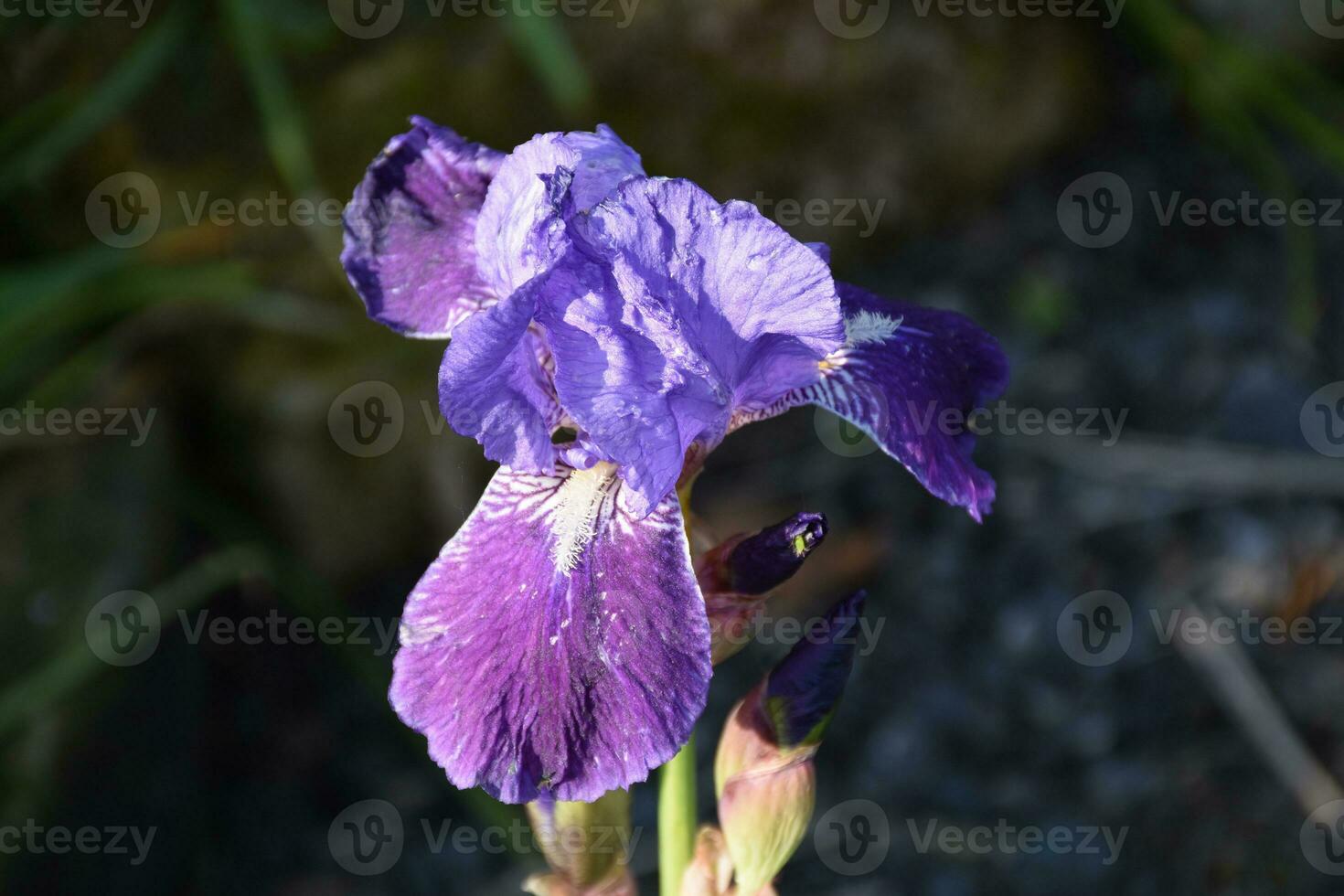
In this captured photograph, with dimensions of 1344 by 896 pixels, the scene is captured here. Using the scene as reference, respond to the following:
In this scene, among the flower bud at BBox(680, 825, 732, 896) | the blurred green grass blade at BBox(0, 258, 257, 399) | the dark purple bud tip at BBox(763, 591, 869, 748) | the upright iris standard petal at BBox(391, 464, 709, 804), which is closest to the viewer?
the upright iris standard petal at BBox(391, 464, 709, 804)

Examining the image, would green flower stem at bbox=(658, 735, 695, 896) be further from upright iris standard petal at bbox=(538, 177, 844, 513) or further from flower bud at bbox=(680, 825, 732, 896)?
upright iris standard petal at bbox=(538, 177, 844, 513)

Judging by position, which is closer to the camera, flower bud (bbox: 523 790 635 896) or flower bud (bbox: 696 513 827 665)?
flower bud (bbox: 696 513 827 665)

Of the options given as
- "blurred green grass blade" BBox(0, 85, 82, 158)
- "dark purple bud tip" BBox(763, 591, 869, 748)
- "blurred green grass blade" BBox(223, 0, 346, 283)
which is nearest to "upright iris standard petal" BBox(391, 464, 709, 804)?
"dark purple bud tip" BBox(763, 591, 869, 748)

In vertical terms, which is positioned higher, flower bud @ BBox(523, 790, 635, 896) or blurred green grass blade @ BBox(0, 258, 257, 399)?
blurred green grass blade @ BBox(0, 258, 257, 399)

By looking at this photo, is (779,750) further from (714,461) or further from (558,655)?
(714,461)

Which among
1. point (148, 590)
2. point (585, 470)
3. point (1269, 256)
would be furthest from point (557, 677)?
point (1269, 256)

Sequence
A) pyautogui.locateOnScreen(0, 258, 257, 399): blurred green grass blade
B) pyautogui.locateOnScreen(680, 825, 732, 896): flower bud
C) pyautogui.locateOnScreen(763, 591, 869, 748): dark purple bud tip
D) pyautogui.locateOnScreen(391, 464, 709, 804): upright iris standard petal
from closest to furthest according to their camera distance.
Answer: pyautogui.locateOnScreen(391, 464, 709, 804): upright iris standard petal
pyautogui.locateOnScreen(763, 591, 869, 748): dark purple bud tip
pyautogui.locateOnScreen(680, 825, 732, 896): flower bud
pyautogui.locateOnScreen(0, 258, 257, 399): blurred green grass blade

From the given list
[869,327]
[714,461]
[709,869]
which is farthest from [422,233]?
[714,461]

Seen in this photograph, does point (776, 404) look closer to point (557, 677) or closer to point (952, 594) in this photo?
point (557, 677)

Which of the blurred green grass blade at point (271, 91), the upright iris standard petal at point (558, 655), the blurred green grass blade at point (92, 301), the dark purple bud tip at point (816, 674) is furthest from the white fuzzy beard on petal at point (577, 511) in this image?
the blurred green grass blade at point (92, 301)
